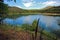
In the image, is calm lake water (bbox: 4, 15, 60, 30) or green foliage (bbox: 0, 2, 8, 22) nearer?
calm lake water (bbox: 4, 15, 60, 30)

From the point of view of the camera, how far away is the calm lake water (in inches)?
A: 75.6

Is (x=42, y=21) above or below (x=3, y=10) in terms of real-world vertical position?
below

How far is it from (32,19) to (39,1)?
9.8 inches

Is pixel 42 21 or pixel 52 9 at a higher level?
pixel 52 9

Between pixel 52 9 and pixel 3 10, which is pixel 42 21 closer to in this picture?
pixel 52 9

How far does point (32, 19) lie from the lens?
6.42ft

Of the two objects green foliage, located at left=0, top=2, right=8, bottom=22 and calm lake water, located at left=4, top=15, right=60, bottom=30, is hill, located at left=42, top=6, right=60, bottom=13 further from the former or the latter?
green foliage, located at left=0, top=2, right=8, bottom=22

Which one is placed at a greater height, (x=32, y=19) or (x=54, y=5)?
(x=54, y=5)

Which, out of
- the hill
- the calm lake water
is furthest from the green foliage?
the hill

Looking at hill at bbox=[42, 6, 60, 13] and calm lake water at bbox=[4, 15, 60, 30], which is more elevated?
hill at bbox=[42, 6, 60, 13]

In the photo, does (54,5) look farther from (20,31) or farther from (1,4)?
(1,4)

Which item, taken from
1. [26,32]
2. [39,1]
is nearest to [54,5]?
[39,1]

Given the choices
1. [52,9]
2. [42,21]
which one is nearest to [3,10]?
[42,21]

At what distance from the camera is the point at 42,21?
1937 millimetres
